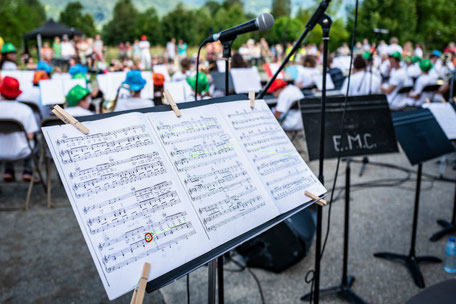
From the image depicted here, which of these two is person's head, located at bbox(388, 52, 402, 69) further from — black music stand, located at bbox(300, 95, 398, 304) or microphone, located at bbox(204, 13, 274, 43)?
microphone, located at bbox(204, 13, 274, 43)

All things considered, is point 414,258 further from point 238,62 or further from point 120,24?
point 120,24

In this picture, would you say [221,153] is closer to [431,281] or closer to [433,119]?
[433,119]

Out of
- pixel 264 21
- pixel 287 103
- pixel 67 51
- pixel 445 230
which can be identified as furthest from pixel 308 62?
pixel 67 51

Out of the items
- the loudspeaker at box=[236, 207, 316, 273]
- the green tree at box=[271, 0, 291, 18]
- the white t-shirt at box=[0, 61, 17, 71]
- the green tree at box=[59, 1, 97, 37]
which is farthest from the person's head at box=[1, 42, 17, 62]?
the green tree at box=[271, 0, 291, 18]

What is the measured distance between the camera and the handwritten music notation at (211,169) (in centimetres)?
138

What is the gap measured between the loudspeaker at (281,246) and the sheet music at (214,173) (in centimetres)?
150

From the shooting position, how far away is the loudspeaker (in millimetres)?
3000

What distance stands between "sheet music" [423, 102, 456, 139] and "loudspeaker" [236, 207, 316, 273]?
136 cm

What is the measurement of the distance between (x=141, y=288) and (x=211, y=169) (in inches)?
20.5

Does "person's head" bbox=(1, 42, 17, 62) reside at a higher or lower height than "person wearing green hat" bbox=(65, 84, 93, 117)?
higher

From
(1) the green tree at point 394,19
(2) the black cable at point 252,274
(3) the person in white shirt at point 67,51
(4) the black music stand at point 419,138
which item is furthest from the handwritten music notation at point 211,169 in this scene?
(1) the green tree at point 394,19

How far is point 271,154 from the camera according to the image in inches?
67.8

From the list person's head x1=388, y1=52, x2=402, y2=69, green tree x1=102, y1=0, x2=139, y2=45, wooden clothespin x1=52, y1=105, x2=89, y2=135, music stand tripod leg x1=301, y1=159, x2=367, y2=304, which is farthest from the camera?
green tree x1=102, y1=0, x2=139, y2=45

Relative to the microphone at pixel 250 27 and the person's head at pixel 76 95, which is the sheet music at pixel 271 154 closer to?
the microphone at pixel 250 27
